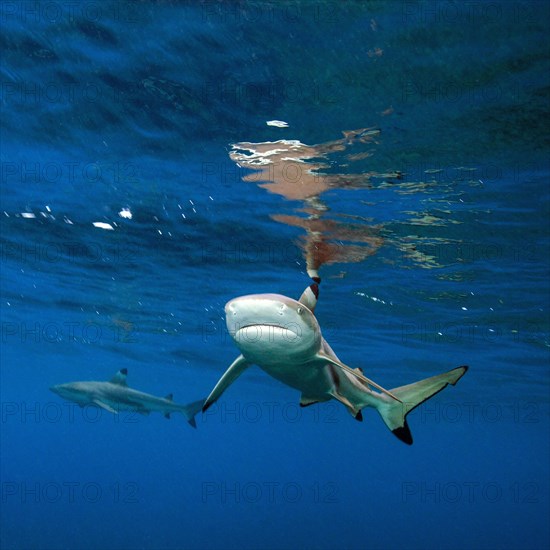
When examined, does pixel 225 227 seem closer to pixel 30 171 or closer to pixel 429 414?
pixel 30 171

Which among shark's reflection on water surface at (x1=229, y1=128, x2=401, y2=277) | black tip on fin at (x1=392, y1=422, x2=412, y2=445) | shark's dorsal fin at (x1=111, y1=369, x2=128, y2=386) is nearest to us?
black tip on fin at (x1=392, y1=422, x2=412, y2=445)

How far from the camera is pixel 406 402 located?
6.14 meters

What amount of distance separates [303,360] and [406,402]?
1.52 meters

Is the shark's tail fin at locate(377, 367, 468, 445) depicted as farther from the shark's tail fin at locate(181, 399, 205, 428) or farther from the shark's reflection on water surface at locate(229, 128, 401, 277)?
the shark's tail fin at locate(181, 399, 205, 428)

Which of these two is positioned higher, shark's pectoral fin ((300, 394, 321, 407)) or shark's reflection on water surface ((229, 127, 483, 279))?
shark's reflection on water surface ((229, 127, 483, 279))

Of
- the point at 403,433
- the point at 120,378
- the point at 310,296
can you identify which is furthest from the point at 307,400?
the point at 120,378

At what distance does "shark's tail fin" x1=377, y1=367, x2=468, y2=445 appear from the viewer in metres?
5.82

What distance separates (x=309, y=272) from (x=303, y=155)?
8728mm

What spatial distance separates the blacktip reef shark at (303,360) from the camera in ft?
15.7

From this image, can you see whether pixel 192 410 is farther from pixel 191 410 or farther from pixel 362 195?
pixel 362 195

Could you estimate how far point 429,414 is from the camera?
67.0 metres

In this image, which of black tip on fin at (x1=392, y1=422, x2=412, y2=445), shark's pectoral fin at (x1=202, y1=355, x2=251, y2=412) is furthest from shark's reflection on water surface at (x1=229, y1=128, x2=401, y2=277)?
black tip on fin at (x1=392, y1=422, x2=412, y2=445)

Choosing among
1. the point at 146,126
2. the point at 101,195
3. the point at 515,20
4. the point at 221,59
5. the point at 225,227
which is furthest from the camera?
the point at 225,227

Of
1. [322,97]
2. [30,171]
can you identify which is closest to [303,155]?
[322,97]
